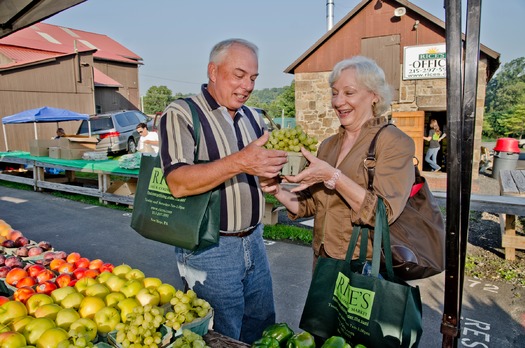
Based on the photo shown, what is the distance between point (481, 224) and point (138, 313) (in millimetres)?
6898

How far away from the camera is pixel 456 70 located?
1326 millimetres

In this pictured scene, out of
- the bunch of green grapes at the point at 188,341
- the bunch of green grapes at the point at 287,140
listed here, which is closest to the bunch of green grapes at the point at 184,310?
the bunch of green grapes at the point at 188,341

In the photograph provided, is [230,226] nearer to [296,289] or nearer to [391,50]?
[296,289]

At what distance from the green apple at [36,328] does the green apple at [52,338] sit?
0.12ft

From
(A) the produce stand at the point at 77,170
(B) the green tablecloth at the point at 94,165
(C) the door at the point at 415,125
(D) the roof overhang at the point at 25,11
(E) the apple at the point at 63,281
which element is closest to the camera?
(E) the apple at the point at 63,281

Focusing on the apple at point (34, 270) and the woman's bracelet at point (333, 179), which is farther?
the apple at point (34, 270)

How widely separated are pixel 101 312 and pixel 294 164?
3.91 feet

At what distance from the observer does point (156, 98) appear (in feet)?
197

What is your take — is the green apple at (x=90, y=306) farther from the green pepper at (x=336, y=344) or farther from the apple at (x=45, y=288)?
the green pepper at (x=336, y=344)

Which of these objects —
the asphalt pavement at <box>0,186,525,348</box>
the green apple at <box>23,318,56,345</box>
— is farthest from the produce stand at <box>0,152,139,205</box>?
the green apple at <box>23,318,56,345</box>

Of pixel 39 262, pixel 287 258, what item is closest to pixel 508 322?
pixel 287 258

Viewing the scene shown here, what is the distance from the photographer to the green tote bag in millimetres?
1700

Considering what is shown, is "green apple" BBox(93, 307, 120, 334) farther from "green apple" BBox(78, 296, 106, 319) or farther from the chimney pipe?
the chimney pipe

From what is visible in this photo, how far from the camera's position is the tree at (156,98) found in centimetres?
5881
